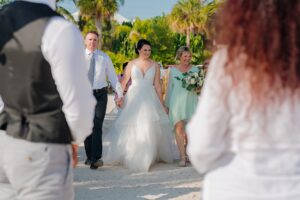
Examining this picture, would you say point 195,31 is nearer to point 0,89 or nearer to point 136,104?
point 136,104

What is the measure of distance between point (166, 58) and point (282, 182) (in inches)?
2159

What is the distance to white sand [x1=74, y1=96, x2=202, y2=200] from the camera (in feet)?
21.1

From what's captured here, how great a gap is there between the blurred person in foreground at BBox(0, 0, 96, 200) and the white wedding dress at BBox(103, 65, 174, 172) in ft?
18.1

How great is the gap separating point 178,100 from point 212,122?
6.26m

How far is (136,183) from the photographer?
23.3 ft

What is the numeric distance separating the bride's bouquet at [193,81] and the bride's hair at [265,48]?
6.03 m

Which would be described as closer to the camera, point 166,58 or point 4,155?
point 4,155

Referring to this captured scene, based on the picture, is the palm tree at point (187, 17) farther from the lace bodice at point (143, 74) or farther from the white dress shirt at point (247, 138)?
the white dress shirt at point (247, 138)

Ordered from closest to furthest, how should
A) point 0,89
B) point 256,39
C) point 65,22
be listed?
point 256,39 → point 65,22 → point 0,89

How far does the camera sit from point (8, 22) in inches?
108

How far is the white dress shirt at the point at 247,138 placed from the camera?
6.95 ft

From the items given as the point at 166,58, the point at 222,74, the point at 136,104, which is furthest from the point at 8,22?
the point at 166,58

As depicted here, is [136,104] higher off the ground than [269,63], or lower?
lower

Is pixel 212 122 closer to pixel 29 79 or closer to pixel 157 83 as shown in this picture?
pixel 29 79
